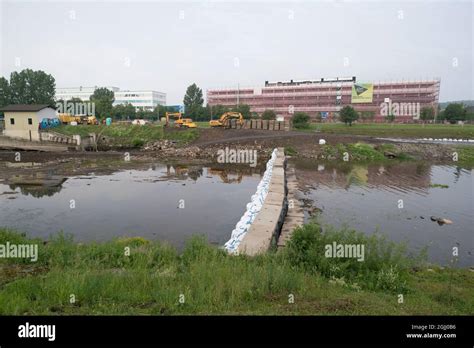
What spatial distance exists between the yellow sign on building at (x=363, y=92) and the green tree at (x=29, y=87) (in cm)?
8145

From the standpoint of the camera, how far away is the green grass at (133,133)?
3575 cm

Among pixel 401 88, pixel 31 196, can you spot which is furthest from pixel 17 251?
pixel 401 88

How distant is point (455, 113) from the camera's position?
208 feet

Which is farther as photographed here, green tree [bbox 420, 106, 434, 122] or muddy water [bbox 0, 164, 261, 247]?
green tree [bbox 420, 106, 434, 122]

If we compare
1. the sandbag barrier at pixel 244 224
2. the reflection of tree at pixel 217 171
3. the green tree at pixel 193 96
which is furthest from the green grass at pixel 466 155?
the green tree at pixel 193 96

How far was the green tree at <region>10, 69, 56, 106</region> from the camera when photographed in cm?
7175

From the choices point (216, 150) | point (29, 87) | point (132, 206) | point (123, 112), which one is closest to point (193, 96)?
point (123, 112)

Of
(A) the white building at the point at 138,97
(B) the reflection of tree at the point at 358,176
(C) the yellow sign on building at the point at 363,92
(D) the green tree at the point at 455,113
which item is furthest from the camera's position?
(A) the white building at the point at 138,97

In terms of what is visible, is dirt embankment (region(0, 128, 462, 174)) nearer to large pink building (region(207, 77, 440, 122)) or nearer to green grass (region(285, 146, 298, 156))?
green grass (region(285, 146, 298, 156))

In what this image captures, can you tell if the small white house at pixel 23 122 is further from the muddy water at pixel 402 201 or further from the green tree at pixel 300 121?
the green tree at pixel 300 121

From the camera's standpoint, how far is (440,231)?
10984 millimetres

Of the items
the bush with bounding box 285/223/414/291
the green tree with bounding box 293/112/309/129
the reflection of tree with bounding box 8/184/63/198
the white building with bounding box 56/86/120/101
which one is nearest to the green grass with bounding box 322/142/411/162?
the green tree with bounding box 293/112/309/129

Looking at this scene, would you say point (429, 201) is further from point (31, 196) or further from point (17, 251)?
point (31, 196)

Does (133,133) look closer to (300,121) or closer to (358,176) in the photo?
(300,121)
